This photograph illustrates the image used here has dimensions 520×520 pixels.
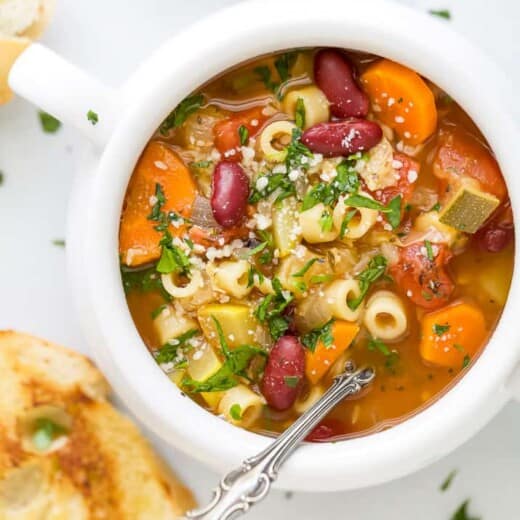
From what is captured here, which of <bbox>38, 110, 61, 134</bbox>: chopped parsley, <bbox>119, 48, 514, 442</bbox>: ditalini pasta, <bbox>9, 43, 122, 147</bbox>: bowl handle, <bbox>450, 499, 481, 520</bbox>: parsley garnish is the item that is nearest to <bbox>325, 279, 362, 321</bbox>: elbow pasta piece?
<bbox>119, 48, 514, 442</bbox>: ditalini pasta

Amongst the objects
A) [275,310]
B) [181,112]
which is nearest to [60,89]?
[181,112]

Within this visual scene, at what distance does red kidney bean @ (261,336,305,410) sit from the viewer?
204cm

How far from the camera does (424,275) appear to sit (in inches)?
81.2

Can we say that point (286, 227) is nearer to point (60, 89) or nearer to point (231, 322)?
point (231, 322)

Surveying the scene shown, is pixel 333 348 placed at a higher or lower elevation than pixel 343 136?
lower

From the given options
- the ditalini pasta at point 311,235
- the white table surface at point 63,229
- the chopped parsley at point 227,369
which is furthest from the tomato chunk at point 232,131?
the white table surface at point 63,229

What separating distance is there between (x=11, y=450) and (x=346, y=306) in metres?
0.88

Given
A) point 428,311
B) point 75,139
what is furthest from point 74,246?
point 428,311

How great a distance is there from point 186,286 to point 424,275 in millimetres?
471

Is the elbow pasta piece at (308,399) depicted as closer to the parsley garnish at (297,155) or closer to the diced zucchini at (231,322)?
the diced zucchini at (231,322)

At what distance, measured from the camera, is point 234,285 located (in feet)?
6.68

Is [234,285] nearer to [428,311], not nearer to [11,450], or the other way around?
[428,311]

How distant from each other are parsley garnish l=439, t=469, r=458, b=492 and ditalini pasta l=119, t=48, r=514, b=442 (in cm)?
44

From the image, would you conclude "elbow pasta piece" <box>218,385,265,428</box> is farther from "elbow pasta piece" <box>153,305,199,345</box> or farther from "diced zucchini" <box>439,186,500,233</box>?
"diced zucchini" <box>439,186,500,233</box>
